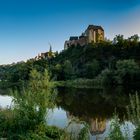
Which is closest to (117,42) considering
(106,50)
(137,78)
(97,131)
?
(106,50)

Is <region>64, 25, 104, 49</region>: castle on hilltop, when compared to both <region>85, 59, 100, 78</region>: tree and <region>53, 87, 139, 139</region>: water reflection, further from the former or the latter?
<region>53, 87, 139, 139</region>: water reflection

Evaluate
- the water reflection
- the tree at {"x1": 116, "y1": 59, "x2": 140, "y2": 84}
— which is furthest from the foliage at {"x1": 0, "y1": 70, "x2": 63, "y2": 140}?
the tree at {"x1": 116, "y1": 59, "x2": 140, "y2": 84}

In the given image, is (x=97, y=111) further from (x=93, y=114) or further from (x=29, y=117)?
(x=29, y=117)

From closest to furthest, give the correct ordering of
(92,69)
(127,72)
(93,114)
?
1. (93,114)
2. (127,72)
3. (92,69)

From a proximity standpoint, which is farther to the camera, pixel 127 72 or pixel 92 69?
pixel 92 69

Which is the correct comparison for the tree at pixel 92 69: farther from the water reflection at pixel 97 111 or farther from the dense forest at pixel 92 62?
the water reflection at pixel 97 111

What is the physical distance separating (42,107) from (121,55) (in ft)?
319

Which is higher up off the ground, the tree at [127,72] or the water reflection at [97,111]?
the tree at [127,72]

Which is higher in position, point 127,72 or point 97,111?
point 127,72

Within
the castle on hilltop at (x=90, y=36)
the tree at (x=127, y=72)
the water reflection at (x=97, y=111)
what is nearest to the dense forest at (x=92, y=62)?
the tree at (x=127, y=72)

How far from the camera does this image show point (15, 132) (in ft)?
42.3

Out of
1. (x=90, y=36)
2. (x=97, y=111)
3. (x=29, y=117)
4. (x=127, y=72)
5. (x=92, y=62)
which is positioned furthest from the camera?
(x=90, y=36)

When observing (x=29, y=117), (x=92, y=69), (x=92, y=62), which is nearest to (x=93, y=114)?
(x=29, y=117)

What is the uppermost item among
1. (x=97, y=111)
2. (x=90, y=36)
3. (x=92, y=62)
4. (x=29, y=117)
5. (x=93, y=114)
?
(x=90, y=36)
